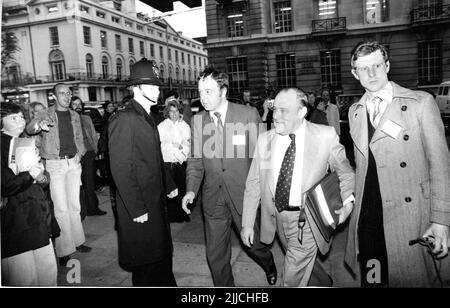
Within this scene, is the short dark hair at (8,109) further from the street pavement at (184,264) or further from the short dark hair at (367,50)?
the short dark hair at (367,50)

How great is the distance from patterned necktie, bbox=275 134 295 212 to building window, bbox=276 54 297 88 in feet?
72.1

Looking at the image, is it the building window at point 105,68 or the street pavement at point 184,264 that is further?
the building window at point 105,68

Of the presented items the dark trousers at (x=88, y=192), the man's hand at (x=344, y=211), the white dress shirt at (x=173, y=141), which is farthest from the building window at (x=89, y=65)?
the man's hand at (x=344, y=211)

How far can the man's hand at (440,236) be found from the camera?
2.25 m

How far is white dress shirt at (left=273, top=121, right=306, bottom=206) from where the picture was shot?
261 centimetres

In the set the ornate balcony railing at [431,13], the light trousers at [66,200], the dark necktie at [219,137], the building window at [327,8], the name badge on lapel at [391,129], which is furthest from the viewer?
the building window at [327,8]

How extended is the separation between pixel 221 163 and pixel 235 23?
2332 centimetres

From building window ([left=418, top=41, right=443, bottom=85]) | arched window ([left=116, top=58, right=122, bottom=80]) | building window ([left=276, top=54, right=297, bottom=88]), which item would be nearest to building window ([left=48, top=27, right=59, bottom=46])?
arched window ([left=116, top=58, right=122, bottom=80])

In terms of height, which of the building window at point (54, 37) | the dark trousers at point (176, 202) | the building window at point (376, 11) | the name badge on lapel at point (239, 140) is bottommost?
the dark trousers at point (176, 202)

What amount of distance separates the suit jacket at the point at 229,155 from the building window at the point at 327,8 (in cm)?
2260

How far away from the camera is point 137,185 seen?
2.69 m

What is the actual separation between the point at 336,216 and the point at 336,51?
74.9ft

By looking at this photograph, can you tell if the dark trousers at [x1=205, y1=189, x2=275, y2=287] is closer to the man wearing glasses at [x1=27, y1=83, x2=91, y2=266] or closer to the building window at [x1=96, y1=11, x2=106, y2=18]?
the man wearing glasses at [x1=27, y1=83, x2=91, y2=266]
